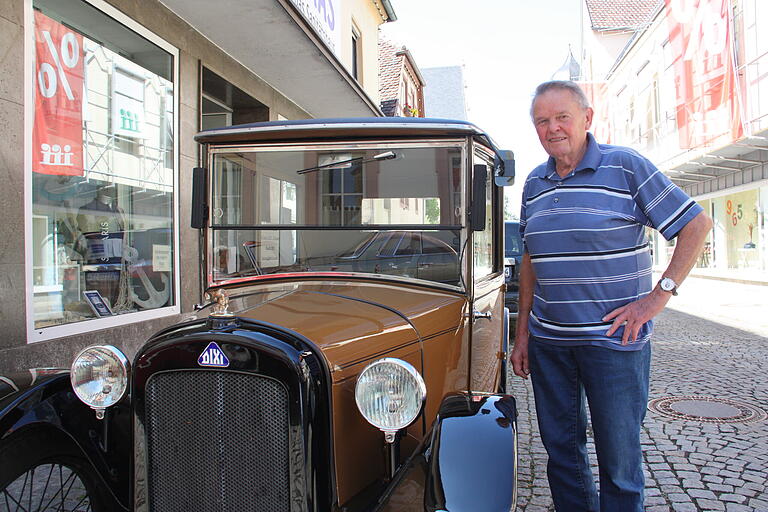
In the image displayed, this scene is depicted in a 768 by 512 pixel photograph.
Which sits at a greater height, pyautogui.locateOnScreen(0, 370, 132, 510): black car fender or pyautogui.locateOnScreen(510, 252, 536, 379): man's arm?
pyautogui.locateOnScreen(510, 252, 536, 379): man's arm

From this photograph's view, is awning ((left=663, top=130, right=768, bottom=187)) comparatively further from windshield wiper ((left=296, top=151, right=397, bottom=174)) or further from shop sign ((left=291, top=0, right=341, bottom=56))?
windshield wiper ((left=296, top=151, right=397, bottom=174))

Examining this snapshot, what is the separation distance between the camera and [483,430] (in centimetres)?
195

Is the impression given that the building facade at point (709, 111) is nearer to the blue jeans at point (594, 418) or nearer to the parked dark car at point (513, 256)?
the parked dark car at point (513, 256)

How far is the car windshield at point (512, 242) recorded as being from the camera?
8.76 m

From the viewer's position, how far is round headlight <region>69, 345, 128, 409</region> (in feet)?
7.23

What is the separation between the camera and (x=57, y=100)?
4766 millimetres

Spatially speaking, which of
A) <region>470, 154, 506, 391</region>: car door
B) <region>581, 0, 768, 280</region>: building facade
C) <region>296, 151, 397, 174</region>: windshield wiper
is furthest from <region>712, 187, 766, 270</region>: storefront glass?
<region>296, 151, 397, 174</region>: windshield wiper

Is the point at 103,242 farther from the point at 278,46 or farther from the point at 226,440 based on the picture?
the point at 226,440

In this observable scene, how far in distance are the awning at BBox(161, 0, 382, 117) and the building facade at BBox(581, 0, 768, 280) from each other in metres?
8.74

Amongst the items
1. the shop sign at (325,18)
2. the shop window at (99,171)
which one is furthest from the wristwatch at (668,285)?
the shop sign at (325,18)

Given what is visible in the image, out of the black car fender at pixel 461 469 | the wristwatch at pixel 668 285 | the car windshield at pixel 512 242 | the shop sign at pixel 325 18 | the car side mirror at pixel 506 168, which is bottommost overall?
the black car fender at pixel 461 469

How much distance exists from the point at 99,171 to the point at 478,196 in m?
4.13

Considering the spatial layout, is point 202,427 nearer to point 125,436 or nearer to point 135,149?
point 125,436

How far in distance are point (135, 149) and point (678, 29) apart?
48.9 feet
